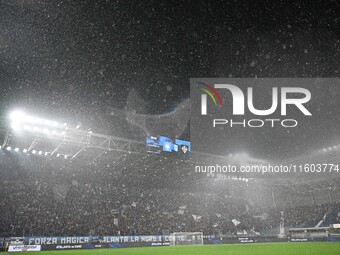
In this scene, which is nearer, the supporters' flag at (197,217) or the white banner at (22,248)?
the white banner at (22,248)

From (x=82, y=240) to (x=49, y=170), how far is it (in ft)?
29.2

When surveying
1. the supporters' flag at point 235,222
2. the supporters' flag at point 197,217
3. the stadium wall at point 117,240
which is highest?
the supporters' flag at point 197,217

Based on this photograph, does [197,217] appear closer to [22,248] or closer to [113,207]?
[113,207]

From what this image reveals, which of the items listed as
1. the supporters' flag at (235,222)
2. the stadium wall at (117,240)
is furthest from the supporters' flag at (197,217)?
the stadium wall at (117,240)

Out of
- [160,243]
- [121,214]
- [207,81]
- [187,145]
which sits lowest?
[160,243]

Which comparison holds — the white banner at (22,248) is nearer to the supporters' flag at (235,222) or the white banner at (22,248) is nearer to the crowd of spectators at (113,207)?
→ the crowd of spectators at (113,207)

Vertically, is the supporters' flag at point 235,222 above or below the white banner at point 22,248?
above

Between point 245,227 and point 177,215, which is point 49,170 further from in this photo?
point 245,227

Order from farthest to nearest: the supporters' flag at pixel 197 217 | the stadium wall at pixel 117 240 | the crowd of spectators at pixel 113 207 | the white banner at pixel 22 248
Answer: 1. the supporters' flag at pixel 197 217
2. the crowd of spectators at pixel 113 207
3. the stadium wall at pixel 117 240
4. the white banner at pixel 22 248

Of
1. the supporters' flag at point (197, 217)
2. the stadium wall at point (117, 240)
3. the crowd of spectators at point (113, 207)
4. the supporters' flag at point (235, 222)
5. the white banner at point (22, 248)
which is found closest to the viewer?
the white banner at point (22, 248)

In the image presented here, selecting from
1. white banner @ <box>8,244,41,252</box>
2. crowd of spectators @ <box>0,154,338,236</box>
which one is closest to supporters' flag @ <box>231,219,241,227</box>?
crowd of spectators @ <box>0,154,338,236</box>

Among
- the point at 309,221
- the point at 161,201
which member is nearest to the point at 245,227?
the point at 309,221

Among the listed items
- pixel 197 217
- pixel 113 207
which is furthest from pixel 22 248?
pixel 197 217

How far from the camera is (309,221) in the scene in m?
39.6
